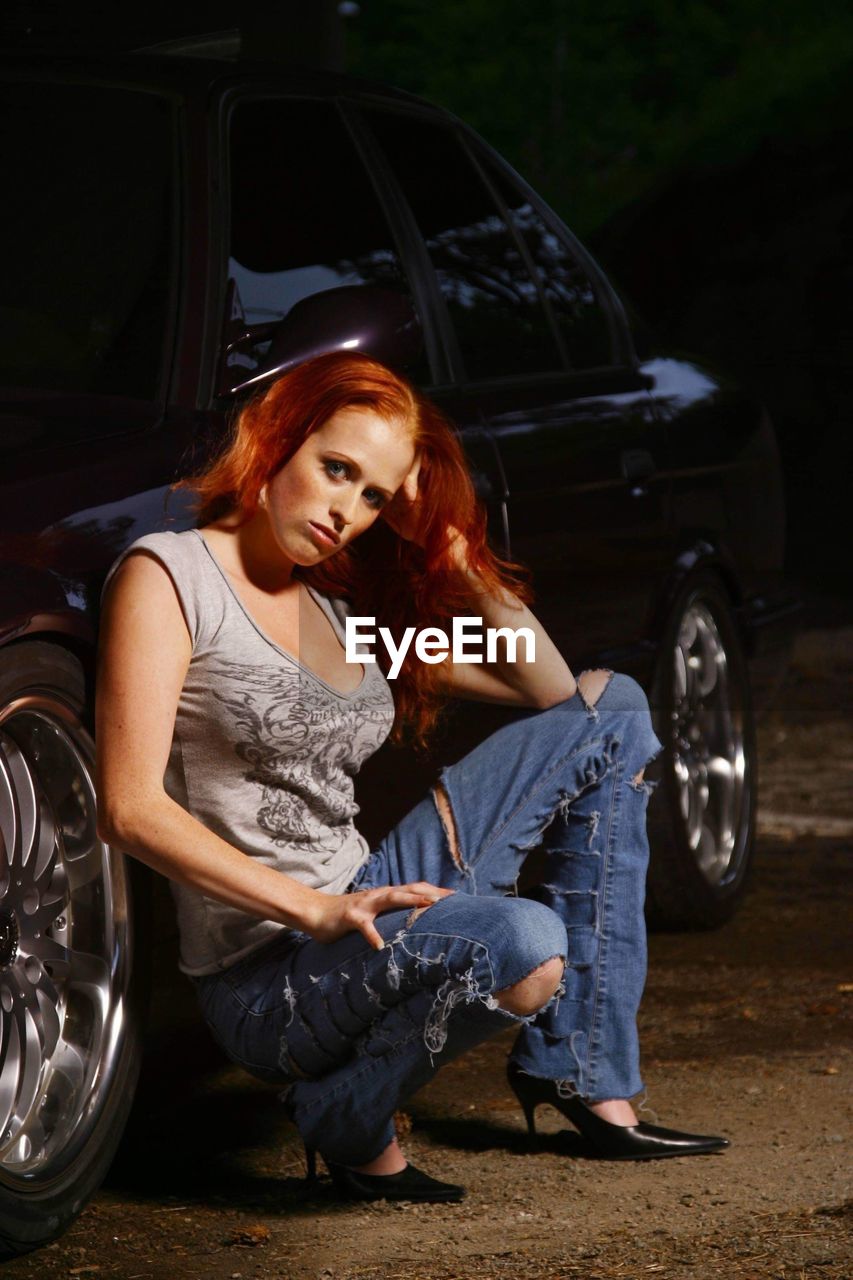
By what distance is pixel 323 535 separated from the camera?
2.92 metres

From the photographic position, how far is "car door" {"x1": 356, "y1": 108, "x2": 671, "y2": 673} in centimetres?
402

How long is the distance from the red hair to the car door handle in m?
0.99

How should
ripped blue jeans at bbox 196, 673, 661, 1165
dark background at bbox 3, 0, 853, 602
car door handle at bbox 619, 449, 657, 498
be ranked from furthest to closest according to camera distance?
1. dark background at bbox 3, 0, 853, 602
2. car door handle at bbox 619, 449, 657, 498
3. ripped blue jeans at bbox 196, 673, 661, 1165

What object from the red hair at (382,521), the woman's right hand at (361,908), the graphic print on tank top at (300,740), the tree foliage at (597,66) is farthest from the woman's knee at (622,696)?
the tree foliage at (597,66)

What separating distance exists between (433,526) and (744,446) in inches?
89.9

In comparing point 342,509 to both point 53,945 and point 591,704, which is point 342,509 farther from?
point 53,945

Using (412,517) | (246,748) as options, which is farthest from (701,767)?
(246,748)

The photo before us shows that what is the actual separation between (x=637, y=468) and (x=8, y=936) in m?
2.25

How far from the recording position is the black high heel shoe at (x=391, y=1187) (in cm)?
307

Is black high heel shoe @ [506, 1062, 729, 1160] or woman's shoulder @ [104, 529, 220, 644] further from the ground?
woman's shoulder @ [104, 529, 220, 644]

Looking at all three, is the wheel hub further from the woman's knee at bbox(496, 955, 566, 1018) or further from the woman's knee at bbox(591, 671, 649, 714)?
the woman's knee at bbox(591, 671, 649, 714)

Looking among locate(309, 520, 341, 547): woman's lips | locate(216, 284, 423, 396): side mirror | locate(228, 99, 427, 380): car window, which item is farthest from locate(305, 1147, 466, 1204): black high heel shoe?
locate(228, 99, 427, 380): car window

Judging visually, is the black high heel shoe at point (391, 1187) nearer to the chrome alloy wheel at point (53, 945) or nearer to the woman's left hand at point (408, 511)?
the chrome alloy wheel at point (53, 945)

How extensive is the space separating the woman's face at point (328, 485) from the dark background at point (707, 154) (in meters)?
7.54
